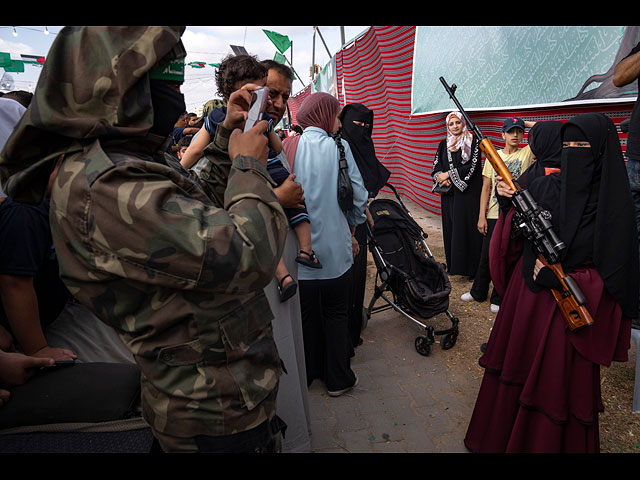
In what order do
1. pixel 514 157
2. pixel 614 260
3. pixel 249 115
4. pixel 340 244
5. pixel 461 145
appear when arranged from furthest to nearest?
pixel 461 145
pixel 514 157
pixel 340 244
pixel 614 260
pixel 249 115

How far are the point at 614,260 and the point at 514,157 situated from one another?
2.77 m

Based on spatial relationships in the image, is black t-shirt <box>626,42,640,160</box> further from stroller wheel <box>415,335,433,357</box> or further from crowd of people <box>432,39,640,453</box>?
stroller wheel <box>415,335,433,357</box>

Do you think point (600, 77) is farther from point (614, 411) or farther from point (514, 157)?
point (614, 411)

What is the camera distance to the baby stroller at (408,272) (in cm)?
360

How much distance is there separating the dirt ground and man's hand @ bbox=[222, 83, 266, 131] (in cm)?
284

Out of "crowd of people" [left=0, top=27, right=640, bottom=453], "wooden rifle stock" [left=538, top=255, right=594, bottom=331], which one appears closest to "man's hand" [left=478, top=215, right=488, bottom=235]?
"crowd of people" [left=0, top=27, right=640, bottom=453]

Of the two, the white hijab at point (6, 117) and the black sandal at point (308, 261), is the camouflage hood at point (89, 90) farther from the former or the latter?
the black sandal at point (308, 261)

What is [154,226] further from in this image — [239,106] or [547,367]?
[547,367]

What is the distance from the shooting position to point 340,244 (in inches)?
106

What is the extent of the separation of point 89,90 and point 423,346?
3.39 metres

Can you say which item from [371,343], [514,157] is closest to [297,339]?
[371,343]

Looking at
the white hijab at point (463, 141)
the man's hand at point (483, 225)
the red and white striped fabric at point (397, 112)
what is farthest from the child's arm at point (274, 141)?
the red and white striped fabric at point (397, 112)

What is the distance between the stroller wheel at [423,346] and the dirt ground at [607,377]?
281 mm

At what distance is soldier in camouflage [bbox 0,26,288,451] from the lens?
3.12 feet
